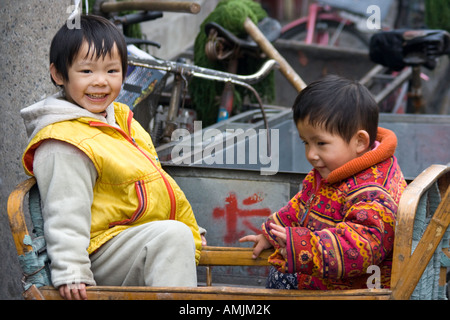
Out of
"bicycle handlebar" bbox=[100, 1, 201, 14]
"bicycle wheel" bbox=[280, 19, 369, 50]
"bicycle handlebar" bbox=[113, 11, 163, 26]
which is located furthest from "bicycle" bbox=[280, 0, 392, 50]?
"bicycle handlebar" bbox=[100, 1, 201, 14]

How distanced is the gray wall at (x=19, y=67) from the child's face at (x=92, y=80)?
22.4 inches

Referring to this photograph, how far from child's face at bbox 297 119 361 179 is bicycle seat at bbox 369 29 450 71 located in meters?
3.29

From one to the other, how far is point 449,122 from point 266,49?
1.29m

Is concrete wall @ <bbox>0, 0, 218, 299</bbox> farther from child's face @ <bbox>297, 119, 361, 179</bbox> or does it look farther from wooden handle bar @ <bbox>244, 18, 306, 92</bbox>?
wooden handle bar @ <bbox>244, 18, 306, 92</bbox>

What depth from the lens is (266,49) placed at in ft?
14.3

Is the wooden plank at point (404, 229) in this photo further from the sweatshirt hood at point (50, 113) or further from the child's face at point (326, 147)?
the sweatshirt hood at point (50, 113)

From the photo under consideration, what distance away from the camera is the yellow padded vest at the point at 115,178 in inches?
74.4

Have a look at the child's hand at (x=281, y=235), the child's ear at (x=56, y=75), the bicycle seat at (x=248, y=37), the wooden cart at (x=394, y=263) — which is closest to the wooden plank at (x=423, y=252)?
the wooden cart at (x=394, y=263)

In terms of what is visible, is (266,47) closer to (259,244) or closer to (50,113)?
(259,244)

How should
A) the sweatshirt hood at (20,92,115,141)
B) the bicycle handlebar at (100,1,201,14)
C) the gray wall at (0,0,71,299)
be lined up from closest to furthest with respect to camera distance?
the sweatshirt hood at (20,92,115,141) → the gray wall at (0,0,71,299) → the bicycle handlebar at (100,1,201,14)

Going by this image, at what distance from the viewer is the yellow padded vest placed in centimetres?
189

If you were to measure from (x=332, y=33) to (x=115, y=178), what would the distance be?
20.1 ft
